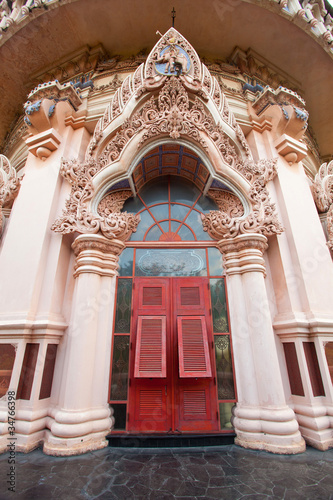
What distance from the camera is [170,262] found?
542cm

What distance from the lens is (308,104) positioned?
9.09m

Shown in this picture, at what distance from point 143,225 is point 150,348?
8.96 feet

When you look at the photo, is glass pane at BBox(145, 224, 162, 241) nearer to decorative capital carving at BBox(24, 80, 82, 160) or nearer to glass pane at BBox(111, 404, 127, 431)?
decorative capital carving at BBox(24, 80, 82, 160)

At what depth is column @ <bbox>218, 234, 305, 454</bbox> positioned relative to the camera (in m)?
3.85

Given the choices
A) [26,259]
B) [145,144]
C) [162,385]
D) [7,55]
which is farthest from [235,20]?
[162,385]

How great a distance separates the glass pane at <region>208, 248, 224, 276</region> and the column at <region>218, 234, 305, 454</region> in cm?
15

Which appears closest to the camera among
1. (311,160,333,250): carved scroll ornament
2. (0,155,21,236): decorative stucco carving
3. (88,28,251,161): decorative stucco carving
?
(88,28,251,161): decorative stucco carving

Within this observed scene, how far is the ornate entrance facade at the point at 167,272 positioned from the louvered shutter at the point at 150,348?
0.02 m

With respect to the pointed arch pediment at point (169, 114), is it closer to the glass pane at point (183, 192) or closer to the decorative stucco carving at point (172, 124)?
the decorative stucco carving at point (172, 124)

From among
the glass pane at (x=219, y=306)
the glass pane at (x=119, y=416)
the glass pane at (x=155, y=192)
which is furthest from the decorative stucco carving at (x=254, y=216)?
the glass pane at (x=119, y=416)

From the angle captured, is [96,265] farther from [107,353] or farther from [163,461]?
[163,461]

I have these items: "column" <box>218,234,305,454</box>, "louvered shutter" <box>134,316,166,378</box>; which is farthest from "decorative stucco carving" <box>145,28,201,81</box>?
"louvered shutter" <box>134,316,166,378</box>

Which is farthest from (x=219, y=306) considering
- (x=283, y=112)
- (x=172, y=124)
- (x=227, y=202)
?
(x=283, y=112)

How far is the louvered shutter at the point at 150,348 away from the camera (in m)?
4.26
